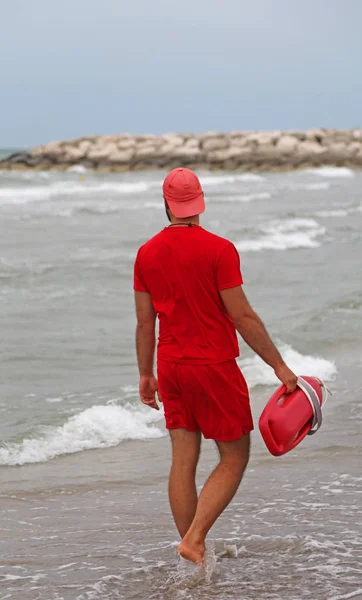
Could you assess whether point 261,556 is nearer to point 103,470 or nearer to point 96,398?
point 103,470

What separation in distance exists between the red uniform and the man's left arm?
0.09 metres

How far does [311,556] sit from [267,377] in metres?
3.73

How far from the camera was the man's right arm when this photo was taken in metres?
3.90

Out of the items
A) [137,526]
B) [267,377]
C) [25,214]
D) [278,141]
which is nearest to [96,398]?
[267,377]

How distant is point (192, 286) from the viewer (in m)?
3.91

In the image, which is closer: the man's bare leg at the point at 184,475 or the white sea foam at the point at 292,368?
the man's bare leg at the point at 184,475

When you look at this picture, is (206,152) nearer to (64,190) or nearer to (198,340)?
(64,190)

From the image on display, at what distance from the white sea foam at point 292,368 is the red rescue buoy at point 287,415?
3713 millimetres

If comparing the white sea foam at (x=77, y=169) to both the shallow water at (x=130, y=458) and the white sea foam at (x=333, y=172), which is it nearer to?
the white sea foam at (x=333, y=172)

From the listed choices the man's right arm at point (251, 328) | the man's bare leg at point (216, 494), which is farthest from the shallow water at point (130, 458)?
the man's right arm at point (251, 328)

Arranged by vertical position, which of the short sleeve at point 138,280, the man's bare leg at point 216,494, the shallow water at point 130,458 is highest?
the short sleeve at point 138,280

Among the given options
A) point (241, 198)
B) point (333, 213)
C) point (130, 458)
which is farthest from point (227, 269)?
point (241, 198)

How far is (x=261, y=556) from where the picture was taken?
436 cm

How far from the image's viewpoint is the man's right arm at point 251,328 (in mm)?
3900
